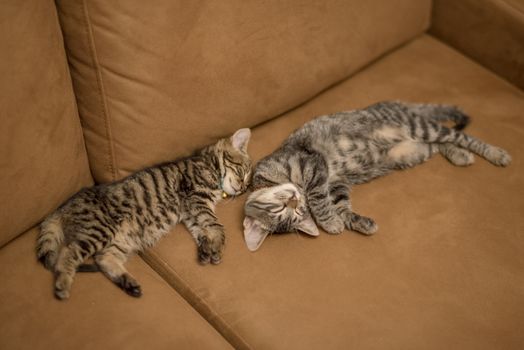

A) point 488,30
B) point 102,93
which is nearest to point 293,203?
point 102,93

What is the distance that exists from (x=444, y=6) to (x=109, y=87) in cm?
167

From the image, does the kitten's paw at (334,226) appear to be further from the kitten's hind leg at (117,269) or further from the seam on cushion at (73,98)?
the seam on cushion at (73,98)

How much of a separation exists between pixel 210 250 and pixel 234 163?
44 centimetres

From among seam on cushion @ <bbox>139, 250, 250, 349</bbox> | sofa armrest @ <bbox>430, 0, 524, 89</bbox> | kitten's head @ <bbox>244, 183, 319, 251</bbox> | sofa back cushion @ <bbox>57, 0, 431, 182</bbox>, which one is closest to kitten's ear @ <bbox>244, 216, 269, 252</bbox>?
kitten's head @ <bbox>244, 183, 319, 251</bbox>

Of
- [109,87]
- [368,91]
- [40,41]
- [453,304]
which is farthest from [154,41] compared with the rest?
[453,304]

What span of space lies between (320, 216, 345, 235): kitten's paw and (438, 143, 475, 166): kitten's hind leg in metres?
0.58

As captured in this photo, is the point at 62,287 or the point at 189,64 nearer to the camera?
the point at 62,287

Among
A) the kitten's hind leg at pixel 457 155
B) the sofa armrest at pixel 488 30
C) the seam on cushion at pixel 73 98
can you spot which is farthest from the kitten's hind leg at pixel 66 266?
the sofa armrest at pixel 488 30

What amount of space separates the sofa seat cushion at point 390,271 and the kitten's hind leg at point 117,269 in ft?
0.38

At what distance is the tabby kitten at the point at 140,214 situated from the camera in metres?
1.66

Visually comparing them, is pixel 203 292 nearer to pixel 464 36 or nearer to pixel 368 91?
pixel 368 91

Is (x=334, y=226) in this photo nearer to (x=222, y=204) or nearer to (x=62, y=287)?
(x=222, y=204)

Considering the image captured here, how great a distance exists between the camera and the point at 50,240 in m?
1.66

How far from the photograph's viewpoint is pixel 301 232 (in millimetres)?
1868
